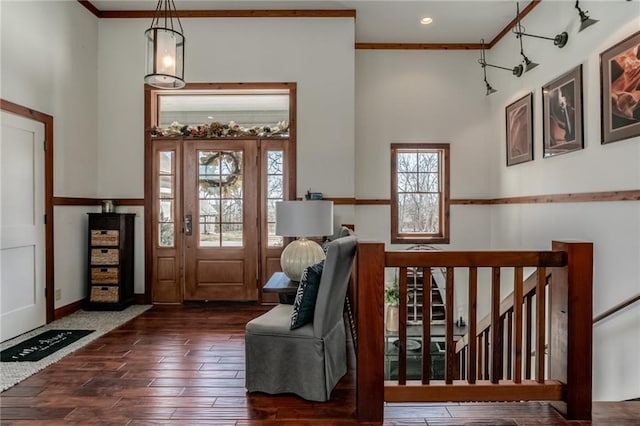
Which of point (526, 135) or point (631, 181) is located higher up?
point (526, 135)

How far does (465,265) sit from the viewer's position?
2039 millimetres

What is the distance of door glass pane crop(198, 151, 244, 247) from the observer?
15.8 ft

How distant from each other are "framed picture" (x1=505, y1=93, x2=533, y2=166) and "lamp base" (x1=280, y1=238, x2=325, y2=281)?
3.08m

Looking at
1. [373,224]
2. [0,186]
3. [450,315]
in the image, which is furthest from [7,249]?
[373,224]

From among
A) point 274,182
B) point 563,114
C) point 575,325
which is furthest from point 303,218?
point 563,114

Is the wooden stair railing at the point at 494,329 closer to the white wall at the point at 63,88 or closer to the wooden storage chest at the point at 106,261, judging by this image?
the wooden storage chest at the point at 106,261

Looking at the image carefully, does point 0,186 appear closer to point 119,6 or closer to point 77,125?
point 77,125

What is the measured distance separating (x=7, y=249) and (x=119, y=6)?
3.13 metres

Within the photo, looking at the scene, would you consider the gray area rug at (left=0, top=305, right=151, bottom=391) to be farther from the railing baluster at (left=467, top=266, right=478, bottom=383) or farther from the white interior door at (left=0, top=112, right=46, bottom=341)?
the railing baluster at (left=467, top=266, right=478, bottom=383)

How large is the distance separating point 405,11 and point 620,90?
103 inches

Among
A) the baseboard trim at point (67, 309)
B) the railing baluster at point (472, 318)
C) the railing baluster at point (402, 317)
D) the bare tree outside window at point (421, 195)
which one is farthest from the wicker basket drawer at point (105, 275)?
the railing baluster at point (472, 318)

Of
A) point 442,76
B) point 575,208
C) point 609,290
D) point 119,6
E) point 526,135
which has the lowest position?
point 609,290

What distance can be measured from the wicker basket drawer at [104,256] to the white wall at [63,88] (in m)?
0.21

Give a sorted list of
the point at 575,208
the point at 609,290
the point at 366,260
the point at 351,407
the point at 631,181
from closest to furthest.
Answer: the point at 366,260, the point at 351,407, the point at 631,181, the point at 609,290, the point at 575,208
